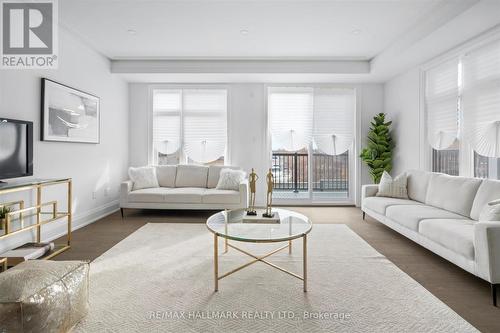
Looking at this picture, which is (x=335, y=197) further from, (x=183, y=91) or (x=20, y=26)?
(x=20, y=26)

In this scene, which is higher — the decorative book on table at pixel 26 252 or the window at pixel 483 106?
the window at pixel 483 106

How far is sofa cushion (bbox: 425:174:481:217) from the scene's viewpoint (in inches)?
114

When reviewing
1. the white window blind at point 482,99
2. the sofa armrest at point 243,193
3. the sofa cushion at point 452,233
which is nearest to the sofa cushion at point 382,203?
the sofa cushion at point 452,233

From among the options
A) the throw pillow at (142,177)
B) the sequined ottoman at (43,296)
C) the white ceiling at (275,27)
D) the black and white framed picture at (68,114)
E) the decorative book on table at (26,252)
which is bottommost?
the decorative book on table at (26,252)

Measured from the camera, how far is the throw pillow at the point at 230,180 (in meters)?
4.75

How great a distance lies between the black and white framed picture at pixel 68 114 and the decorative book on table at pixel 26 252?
4.26 feet

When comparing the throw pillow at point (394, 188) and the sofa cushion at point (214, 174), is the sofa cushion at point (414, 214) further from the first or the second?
the sofa cushion at point (214, 174)

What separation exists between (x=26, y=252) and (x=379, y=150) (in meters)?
5.49

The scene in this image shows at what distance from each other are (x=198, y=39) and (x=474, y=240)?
4017 millimetres

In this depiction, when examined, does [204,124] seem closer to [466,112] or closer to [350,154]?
[350,154]

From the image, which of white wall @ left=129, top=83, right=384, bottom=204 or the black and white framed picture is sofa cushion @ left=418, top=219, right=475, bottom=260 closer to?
white wall @ left=129, top=83, right=384, bottom=204

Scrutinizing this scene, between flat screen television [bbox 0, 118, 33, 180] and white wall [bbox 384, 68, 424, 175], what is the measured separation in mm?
5509

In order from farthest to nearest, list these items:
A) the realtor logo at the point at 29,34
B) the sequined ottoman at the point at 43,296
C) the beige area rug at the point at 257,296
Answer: the realtor logo at the point at 29,34
the beige area rug at the point at 257,296
the sequined ottoman at the point at 43,296

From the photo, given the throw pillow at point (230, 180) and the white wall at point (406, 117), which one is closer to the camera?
the white wall at point (406, 117)
